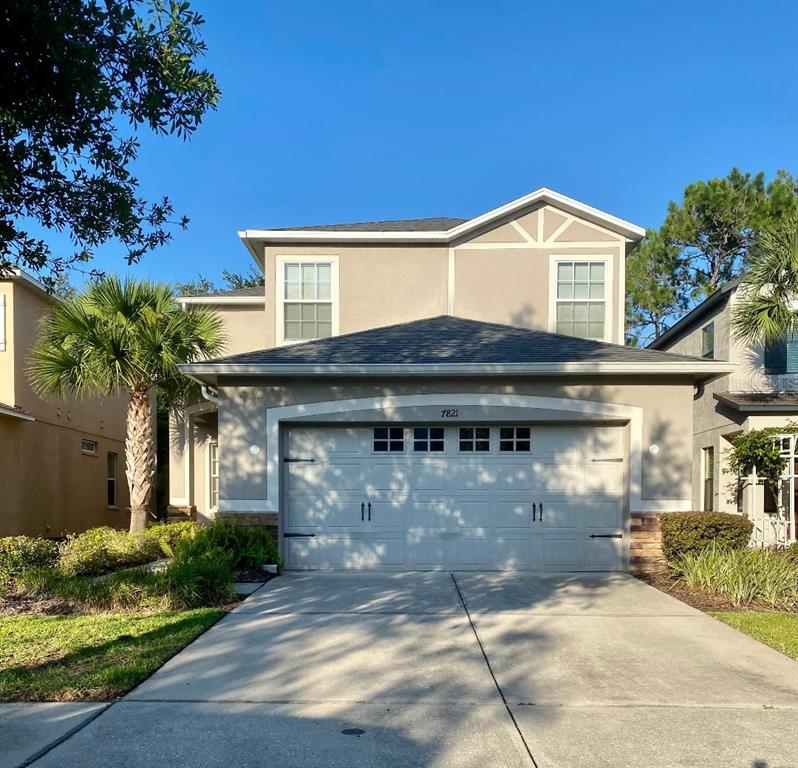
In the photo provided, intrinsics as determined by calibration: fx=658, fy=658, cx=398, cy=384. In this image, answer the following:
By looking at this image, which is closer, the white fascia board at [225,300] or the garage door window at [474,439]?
the garage door window at [474,439]

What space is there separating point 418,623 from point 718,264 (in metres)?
25.3

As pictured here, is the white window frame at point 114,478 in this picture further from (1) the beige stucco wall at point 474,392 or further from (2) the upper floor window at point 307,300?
(1) the beige stucco wall at point 474,392

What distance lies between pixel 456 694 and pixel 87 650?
11.7 feet

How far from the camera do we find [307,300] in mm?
13641

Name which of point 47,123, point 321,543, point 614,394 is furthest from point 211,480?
point 47,123

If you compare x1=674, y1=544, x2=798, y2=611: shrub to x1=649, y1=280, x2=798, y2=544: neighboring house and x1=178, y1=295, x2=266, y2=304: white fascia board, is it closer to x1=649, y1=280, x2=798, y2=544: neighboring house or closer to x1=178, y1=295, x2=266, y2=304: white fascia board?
x1=649, y1=280, x2=798, y2=544: neighboring house

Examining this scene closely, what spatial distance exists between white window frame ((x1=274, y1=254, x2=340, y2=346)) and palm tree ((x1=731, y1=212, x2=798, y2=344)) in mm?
8204

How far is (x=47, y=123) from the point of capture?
470 cm

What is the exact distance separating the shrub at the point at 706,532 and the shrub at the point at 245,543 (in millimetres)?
6069

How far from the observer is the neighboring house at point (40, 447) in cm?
1452

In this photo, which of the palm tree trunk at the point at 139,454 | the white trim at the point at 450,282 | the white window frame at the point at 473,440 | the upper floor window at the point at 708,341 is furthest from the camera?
the upper floor window at the point at 708,341

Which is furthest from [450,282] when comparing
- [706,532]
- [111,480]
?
[111,480]

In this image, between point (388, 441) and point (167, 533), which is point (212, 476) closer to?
point (167, 533)

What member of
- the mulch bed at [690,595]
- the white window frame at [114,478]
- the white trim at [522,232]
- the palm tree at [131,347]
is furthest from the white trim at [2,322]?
the mulch bed at [690,595]
